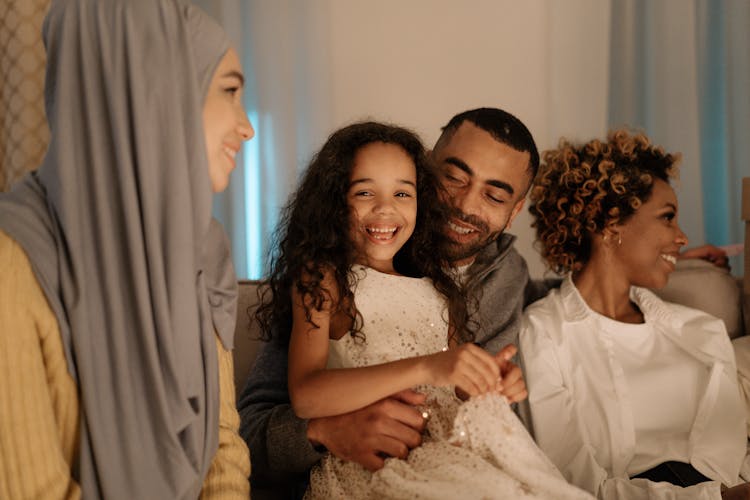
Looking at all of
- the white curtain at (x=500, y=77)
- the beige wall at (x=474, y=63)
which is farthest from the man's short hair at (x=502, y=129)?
the beige wall at (x=474, y=63)

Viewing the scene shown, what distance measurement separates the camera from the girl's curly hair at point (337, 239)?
1.78m

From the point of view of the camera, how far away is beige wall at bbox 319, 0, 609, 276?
12.1 ft

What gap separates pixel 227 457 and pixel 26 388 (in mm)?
495

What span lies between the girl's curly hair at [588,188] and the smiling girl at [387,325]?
0.47m

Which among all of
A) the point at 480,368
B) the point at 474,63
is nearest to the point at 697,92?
the point at 474,63

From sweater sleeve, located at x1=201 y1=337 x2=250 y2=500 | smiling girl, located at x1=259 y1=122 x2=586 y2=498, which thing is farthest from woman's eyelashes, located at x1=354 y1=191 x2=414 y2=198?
sweater sleeve, located at x1=201 y1=337 x2=250 y2=500

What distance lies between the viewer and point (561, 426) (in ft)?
6.62

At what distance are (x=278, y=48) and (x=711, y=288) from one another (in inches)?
99.1

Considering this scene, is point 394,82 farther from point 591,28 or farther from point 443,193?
point 443,193

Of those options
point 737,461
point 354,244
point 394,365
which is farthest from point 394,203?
point 737,461

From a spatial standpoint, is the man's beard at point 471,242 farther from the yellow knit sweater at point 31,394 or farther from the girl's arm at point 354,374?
the yellow knit sweater at point 31,394

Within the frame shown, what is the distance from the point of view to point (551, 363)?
2.08 meters

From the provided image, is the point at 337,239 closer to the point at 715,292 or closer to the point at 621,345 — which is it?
the point at 621,345

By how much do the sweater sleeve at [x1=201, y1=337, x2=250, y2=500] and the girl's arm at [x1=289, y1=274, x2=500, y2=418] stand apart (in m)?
0.18
